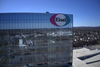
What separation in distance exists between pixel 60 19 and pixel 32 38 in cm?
818

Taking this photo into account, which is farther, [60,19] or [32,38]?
[60,19]

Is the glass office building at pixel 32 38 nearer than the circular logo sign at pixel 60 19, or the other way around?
the glass office building at pixel 32 38

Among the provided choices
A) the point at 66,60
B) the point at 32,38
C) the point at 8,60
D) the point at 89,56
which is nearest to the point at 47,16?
the point at 32,38

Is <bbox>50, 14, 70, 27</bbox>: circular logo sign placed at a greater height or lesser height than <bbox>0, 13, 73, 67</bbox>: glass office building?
greater

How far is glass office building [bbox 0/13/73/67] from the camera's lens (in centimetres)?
1351

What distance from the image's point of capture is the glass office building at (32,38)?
13.5 m

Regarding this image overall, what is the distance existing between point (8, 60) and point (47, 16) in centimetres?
1364

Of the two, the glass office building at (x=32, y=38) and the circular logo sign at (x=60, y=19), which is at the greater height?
the circular logo sign at (x=60, y=19)

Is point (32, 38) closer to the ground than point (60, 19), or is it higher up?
closer to the ground

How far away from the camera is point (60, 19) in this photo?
14.7 meters

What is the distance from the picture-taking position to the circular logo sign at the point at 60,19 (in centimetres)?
1435

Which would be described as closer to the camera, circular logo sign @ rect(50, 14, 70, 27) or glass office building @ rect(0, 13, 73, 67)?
glass office building @ rect(0, 13, 73, 67)

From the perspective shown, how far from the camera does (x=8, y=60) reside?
13.6m

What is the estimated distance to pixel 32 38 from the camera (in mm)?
13859
